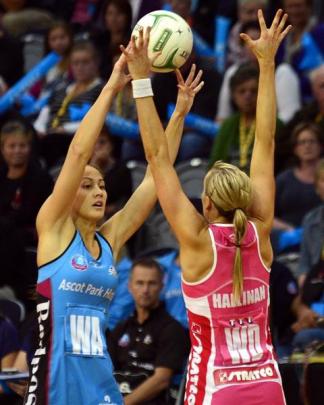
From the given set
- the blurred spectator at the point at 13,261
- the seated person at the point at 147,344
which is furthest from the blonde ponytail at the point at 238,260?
the blurred spectator at the point at 13,261

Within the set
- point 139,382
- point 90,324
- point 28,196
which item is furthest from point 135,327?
point 90,324

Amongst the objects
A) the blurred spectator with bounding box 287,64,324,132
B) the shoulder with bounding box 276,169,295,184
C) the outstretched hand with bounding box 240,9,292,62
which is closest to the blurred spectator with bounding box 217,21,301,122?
the blurred spectator with bounding box 287,64,324,132

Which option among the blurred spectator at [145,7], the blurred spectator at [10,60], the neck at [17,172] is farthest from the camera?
the blurred spectator at [145,7]

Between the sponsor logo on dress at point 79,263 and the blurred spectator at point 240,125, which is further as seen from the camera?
the blurred spectator at point 240,125

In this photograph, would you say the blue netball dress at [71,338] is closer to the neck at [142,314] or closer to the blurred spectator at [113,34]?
the neck at [142,314]

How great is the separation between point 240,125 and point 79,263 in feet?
18.0

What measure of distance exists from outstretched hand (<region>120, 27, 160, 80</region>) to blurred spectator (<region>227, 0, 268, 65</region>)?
6819mm

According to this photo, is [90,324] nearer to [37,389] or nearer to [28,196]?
[37,389]

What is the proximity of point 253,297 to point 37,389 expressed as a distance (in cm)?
119

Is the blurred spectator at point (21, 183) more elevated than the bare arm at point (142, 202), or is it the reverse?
the blurred spectator at point (21, 183)

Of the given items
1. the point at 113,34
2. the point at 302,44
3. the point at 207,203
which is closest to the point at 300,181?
the point at 302,44

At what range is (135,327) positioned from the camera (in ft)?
32.2

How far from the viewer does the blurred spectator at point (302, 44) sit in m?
12.9

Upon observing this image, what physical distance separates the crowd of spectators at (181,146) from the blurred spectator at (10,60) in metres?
0.01
